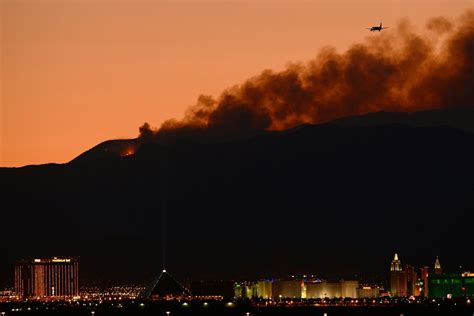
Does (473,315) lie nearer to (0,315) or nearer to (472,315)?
(472,315)

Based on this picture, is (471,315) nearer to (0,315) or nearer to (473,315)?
(473,315)

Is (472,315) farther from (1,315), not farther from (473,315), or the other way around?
(1,315)

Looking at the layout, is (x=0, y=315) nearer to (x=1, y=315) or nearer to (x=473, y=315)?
(x=1, y=315)

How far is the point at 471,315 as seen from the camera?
200 m

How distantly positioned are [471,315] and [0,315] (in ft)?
187

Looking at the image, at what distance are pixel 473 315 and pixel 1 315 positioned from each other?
2219 inches

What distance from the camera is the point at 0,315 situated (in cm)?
19900

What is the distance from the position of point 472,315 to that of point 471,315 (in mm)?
754

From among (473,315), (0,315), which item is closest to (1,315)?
(0,315)

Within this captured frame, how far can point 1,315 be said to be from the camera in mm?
194750

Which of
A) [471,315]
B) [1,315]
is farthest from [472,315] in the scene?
[1,315]

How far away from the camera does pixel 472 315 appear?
7835 inches

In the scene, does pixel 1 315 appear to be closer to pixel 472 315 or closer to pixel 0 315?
pixel 0 315

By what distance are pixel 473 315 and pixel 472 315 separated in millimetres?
1131
